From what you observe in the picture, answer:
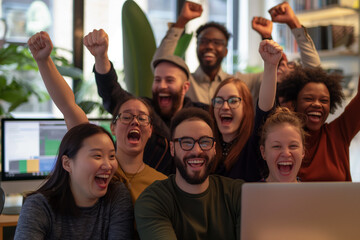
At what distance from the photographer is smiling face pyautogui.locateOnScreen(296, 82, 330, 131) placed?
7.16 feet

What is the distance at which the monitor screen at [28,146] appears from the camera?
8.39 ft

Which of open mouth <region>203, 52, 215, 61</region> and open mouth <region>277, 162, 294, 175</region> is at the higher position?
open mouth <region>203, 52, 215, 61</region>

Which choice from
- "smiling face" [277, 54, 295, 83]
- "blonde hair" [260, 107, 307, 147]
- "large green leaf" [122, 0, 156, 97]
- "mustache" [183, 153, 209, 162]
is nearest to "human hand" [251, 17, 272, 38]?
"smiling face" [277, 54, 295, 83]

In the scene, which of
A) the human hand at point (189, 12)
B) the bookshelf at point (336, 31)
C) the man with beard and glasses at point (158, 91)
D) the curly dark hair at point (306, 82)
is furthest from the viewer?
the bookshelf at point (336, 31)

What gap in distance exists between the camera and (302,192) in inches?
50.2

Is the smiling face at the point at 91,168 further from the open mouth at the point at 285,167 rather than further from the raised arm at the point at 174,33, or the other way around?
the raised arm at the point at 174,33

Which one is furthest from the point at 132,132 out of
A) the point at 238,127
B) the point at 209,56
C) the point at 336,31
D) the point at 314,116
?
the point at 336,31

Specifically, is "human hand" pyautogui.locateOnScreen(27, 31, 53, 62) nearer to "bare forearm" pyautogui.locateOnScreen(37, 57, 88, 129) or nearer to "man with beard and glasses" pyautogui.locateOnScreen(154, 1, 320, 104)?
"bare forearm" pyautogui.locateOnScreen(37, 57, 88, 129)

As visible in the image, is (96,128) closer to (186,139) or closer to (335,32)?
(186,139)

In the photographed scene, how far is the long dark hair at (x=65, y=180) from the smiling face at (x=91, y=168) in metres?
0.02

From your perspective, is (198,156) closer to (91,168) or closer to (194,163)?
(194,163)

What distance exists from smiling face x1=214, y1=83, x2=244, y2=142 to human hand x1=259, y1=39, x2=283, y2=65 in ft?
1.21

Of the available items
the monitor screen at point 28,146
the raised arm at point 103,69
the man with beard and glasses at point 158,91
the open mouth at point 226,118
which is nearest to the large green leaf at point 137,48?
the man with beard and glasses at point 158,91

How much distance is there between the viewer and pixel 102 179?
1721 millimetres
